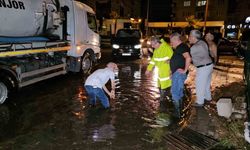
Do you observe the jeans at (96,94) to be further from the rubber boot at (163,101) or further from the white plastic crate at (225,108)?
the white plastic crate at (225,108)

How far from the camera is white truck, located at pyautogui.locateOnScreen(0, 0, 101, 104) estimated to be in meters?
8.91

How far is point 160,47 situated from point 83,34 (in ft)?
21.5

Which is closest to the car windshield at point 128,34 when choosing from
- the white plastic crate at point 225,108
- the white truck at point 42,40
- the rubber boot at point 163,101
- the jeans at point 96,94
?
the white truck at point 42,40

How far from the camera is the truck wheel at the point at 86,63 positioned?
14.0 m

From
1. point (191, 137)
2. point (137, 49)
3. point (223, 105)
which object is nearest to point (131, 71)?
point (137, 49)

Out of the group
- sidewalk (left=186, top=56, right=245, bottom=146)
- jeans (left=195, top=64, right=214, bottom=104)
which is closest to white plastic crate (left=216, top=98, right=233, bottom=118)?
sidewalk (left=186, top=56, right=245, bottom=146)

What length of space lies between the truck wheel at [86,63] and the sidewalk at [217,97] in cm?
464

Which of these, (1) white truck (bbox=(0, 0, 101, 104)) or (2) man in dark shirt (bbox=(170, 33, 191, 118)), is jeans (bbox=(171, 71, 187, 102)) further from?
(1) white truck (bbox=(0, 0, 101, 104))

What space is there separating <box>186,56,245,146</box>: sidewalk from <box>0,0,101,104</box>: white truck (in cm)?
477

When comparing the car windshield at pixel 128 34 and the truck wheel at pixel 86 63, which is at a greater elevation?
the car windshield at pixel 128 34

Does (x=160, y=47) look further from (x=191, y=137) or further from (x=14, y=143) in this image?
(x=14, y=143)

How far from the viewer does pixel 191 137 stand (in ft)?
19.9

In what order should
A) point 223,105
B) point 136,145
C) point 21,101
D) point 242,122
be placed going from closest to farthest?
point 136,145 < point 242,122 < point 223,105 < point 21,101

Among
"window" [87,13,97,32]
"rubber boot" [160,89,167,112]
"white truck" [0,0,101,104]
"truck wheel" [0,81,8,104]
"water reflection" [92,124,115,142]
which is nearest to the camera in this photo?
"water reflection" [92,124,115,142]
